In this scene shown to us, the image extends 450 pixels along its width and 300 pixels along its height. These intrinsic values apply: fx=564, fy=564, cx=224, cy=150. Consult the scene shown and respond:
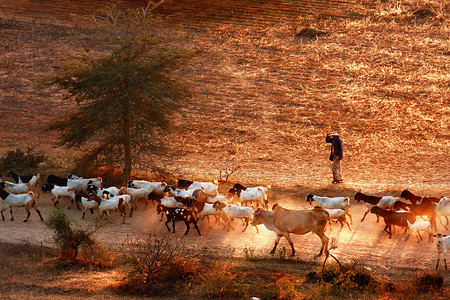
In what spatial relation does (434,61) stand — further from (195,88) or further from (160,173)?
(160,173)

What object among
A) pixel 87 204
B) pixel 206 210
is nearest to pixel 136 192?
pixel 87 204

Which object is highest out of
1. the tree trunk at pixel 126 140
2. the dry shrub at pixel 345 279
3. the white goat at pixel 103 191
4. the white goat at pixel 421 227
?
the tree trunk at pixel 126 140

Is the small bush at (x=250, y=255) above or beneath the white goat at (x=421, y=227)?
beneath

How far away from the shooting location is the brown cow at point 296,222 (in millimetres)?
15555

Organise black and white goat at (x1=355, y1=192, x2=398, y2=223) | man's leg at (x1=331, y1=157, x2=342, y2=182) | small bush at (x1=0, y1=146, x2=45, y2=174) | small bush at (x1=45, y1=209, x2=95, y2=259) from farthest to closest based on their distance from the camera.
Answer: small bush at (x1=0, y1=146, x2=45, y2=174) < man's leg at (x1=331, y1=157, x2=342, y2=182) < black and white goat at (x1=355, y1=192, x2=398, y2=223) < small bush at (x1=45, y1=209, x2=95, y2=259)

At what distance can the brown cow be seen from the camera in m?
15.6

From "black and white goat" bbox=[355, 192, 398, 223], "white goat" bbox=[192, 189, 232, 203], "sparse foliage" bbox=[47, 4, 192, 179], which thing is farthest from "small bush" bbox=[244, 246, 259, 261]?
"sparse foliage" bbox=[47, 4, 192, 179]

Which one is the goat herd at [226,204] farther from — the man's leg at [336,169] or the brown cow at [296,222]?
the man's leg at [336,169]

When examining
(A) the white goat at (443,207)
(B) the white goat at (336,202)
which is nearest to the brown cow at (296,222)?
(B) the white goat at (336,202)

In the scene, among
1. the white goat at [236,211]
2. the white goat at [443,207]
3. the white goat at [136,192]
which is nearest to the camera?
the white goat at [443,207]

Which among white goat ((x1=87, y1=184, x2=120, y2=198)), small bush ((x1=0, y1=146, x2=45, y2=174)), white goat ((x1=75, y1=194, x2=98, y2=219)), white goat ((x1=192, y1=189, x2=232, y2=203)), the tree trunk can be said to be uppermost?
the tree trunk

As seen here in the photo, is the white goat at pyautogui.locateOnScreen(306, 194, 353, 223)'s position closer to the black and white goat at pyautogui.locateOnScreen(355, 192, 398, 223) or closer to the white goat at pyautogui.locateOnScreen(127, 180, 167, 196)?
the black and white goat at pyautogui.locateOnScreen(355, 192, 398, 223)

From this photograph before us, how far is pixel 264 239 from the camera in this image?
17.0 metres

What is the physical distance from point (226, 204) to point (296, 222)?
2846mm
